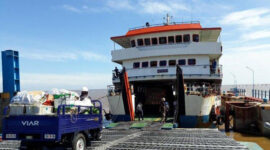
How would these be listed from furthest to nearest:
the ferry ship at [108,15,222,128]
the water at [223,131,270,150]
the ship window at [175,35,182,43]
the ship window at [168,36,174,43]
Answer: the ship window at [168,36,174,43] < the ship window at [175,35,182,43] < the ferry ship at [108,15,222,128] < the water at [223,131,270,150]

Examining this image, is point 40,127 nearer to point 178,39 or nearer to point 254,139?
point 254,139

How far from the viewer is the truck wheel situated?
21.3 feet

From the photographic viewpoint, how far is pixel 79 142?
6.79 m

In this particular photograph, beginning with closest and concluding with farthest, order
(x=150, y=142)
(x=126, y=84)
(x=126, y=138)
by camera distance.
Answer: (x=150, y=142), (x=126, y=138), (x=126, y=84)

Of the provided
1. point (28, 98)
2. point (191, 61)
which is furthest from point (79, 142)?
point (191, 61)

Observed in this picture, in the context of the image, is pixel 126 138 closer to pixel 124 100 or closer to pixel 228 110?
pixel 124 100

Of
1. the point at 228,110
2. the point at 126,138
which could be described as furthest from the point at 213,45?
the point at 126,138

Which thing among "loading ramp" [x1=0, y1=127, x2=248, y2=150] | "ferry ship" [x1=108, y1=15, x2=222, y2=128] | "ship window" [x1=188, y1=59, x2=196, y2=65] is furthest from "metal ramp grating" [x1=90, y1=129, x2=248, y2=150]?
"ship window" [x1=188, y1=59, x2=196, y2=65]

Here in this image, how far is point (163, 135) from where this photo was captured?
972 cm

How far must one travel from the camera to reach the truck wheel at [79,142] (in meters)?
6.48

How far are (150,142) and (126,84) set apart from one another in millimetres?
5896

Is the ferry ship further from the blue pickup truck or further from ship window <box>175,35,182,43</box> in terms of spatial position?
the blue pickup truck

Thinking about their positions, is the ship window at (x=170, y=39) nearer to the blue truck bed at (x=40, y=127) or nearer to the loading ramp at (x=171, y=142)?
the loading ramp at (x=171, y=142)

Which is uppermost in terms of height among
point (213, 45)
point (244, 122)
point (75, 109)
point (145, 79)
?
point (213, 45)
